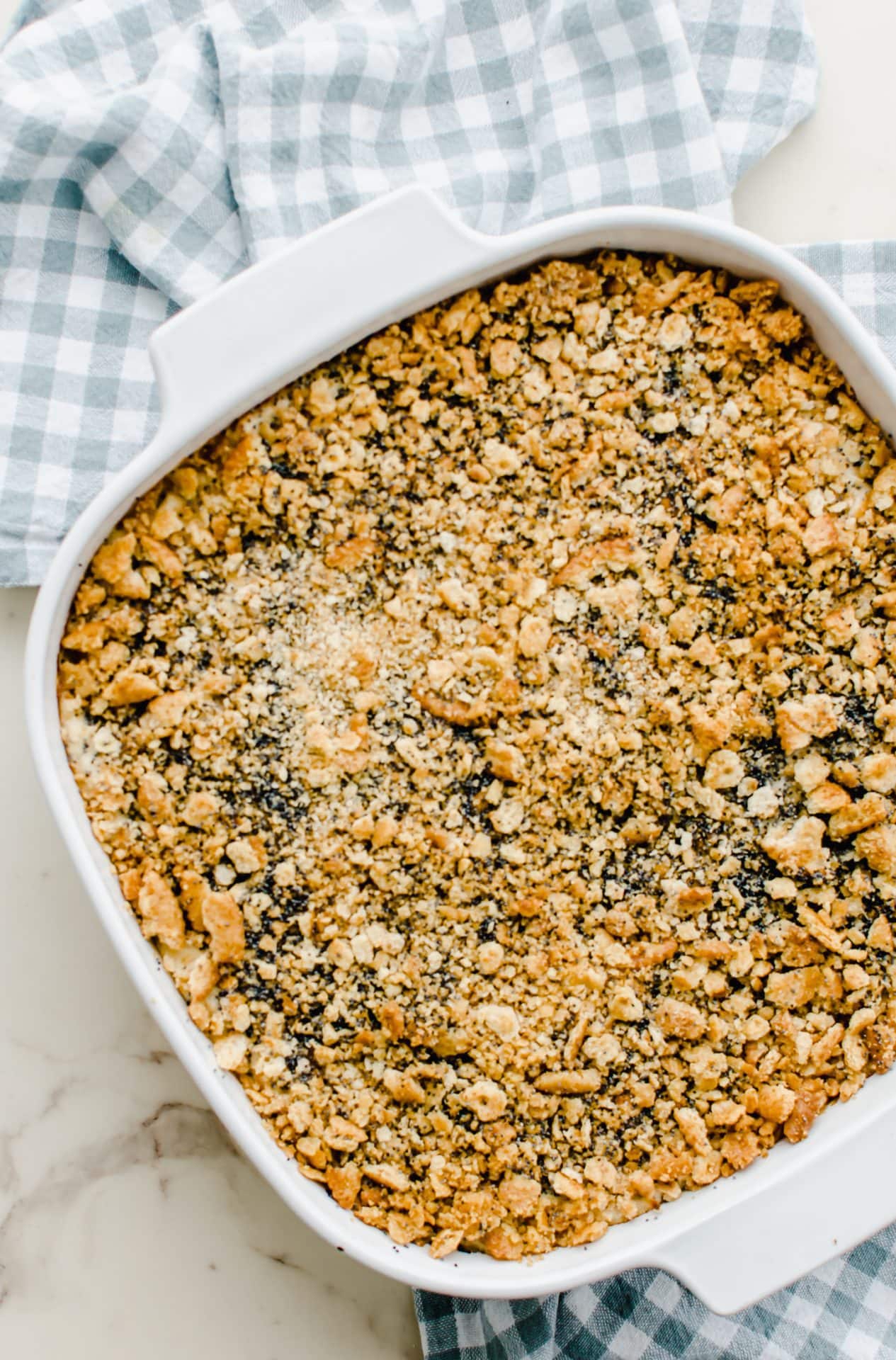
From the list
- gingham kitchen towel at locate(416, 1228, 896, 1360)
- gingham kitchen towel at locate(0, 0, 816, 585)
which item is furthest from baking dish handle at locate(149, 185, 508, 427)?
gingham kitchen towel at locate(416, 1228, 896, 1360)

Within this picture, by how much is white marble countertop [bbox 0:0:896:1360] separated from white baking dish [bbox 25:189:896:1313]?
0.83ft

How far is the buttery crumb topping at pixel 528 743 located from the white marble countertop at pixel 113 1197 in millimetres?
257

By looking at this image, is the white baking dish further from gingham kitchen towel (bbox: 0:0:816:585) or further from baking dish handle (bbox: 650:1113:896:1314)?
gingham kitchen towel (bbox: 0:0:816:585)

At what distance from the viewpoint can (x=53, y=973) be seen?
1.21m

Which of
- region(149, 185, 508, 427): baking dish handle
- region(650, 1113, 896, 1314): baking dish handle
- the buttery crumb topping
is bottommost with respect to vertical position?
region(650, 1113, 896, 1314): baking dish handle

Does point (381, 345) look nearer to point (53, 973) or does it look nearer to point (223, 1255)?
point (53, 973)

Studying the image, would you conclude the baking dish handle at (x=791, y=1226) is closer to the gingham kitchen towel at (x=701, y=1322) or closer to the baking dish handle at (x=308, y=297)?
the gingham kitchen towel at (x=701, y=1322)

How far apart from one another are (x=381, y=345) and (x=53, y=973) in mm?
721

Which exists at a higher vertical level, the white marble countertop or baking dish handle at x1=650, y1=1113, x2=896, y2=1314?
baking dish handle at x1=650, y1=1113, x2=896, y2=1314

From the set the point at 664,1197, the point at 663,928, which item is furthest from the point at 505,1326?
the point at 663,928

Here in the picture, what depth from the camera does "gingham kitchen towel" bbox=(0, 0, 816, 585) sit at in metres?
1.15

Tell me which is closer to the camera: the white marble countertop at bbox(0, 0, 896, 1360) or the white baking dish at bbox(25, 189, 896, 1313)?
the white baking dish at bbox(25, 189, 896, 1313)

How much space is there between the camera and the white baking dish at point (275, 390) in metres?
0.95

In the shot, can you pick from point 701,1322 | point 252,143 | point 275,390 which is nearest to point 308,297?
point 275,390
